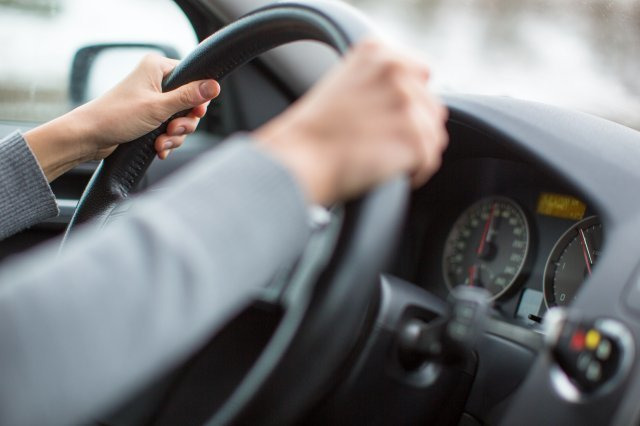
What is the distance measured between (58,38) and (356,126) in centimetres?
143

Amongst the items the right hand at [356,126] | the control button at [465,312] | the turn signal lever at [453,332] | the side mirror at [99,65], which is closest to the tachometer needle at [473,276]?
the turn signal lever at [453,332]

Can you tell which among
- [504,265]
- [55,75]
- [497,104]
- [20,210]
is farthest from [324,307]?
[55,75]

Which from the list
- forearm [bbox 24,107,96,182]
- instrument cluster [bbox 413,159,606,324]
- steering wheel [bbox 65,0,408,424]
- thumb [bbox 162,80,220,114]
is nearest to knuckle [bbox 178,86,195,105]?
thumb [bbox 162,80,220,114]

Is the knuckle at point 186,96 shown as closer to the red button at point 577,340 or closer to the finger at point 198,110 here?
the finger at point 198,110

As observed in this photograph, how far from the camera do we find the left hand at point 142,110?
102 centimetres

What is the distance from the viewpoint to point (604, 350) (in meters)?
0.74

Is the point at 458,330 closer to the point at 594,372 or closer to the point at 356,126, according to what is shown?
the point at 594,372

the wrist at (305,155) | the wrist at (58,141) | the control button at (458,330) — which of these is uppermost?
the wrist at (305,155)

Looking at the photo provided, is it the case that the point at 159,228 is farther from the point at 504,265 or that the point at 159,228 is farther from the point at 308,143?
the point at 504,265

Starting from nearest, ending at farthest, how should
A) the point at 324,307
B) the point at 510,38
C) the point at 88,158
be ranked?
the point at 324,307 → the point at 88,158 → the point at 510,38

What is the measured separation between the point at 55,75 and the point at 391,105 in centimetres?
145

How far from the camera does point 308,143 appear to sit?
0.53 m

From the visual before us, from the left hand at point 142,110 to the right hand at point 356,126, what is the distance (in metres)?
0.48

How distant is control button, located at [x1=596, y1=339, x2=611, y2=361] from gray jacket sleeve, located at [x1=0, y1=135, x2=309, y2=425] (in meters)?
0.35
